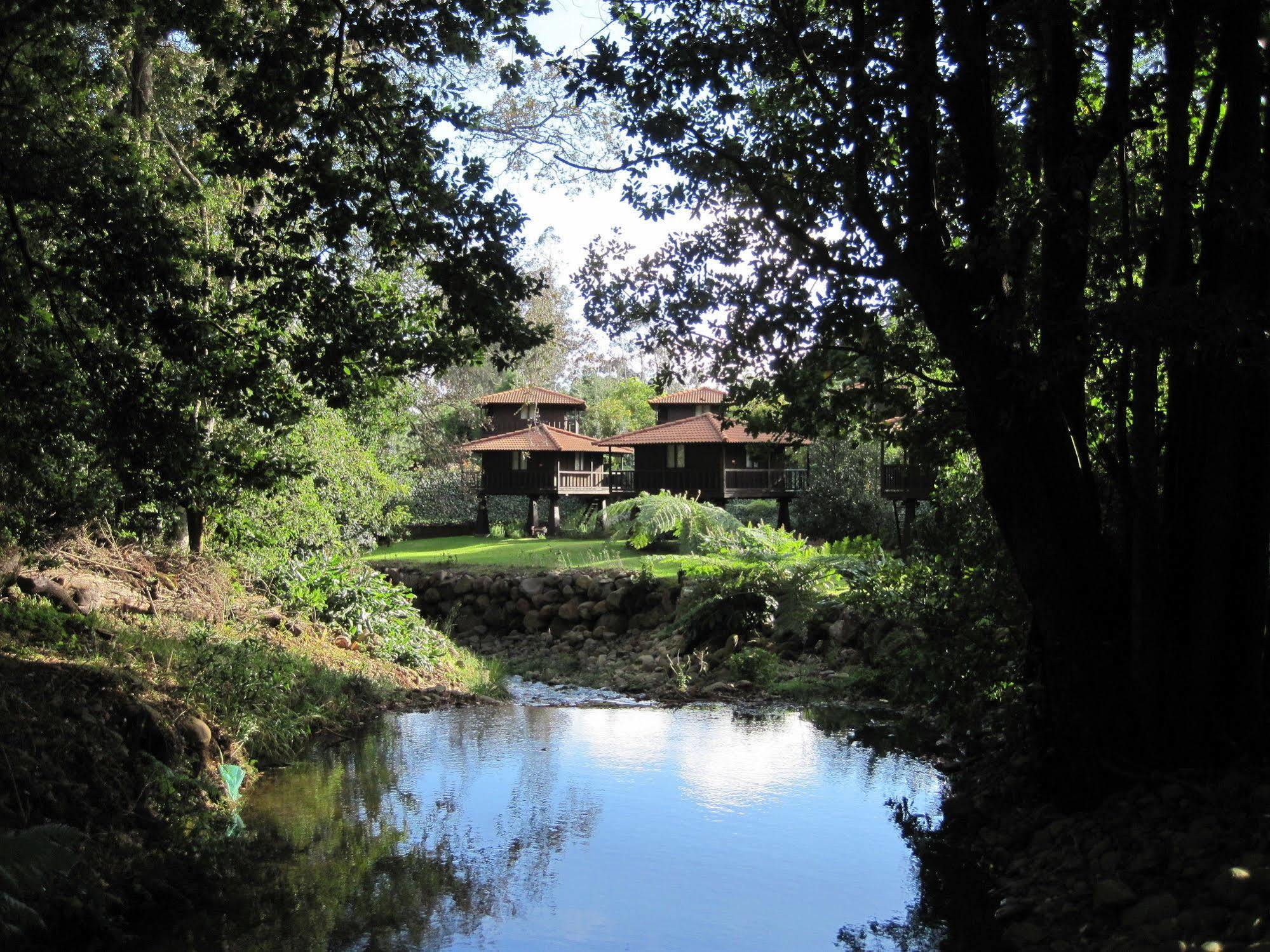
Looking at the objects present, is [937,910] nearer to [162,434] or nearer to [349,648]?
[162,434]

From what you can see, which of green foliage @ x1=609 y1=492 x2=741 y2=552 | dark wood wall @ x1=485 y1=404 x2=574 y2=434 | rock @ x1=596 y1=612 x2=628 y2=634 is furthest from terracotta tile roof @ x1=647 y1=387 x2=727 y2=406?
rock @ x1=596 y1=612 x2=628 y2=634

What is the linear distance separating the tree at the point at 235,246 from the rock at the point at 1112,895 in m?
5.10

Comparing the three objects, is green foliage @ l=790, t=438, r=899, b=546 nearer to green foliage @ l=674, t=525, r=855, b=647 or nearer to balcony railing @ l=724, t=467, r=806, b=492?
balcony railing @ l=724, t=467, r=806, b=492

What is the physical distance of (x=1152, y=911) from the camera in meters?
5.19

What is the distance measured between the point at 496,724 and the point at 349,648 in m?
3.42

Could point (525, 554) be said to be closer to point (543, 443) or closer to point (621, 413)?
point (543, 443)

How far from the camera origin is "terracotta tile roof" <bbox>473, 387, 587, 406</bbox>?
4391 cm

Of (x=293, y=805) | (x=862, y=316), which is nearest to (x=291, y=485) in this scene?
(x=293, y=805)

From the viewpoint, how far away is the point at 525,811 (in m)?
8.54

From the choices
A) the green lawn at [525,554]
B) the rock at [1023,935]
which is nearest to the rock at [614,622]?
the green lawn at [525,554]

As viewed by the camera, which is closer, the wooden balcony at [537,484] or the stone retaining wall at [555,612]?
the stone retaining wall at [555,612]

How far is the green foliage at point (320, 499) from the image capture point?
15.1 m

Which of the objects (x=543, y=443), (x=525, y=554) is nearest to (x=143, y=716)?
(x=525, y=554)

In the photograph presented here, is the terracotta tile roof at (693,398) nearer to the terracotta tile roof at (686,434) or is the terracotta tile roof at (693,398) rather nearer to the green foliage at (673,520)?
the terracotta tile roof at (686,434)
